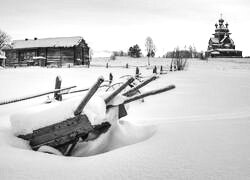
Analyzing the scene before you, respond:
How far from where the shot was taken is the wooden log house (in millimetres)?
36625

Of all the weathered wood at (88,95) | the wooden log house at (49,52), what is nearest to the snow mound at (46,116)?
the weathered wood at (88,95)

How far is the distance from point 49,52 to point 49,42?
61.4 inches

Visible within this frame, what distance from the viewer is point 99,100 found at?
10.8 feet

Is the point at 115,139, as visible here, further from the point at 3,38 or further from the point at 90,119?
the point at 3,38

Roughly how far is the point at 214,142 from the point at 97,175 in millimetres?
1517

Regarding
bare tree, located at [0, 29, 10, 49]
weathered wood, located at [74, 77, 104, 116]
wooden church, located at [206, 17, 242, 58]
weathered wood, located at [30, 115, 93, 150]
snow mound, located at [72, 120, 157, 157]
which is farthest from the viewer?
wooden church, located at [206, 17, 242, 58]

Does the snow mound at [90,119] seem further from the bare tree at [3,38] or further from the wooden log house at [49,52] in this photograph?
the bare tree at [3,38]

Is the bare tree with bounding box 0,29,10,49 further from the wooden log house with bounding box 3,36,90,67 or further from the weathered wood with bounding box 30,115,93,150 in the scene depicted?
the weathered wood with bounding box 30,115,93,150

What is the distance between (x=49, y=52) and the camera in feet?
123

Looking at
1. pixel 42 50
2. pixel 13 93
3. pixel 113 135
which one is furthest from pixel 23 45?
pixel 113 135

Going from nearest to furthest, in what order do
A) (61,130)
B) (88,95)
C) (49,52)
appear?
(88,95) → (61,130) → (49,52)

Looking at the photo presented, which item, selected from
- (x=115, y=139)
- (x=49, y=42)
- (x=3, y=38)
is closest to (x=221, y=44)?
(x=49, y=42)

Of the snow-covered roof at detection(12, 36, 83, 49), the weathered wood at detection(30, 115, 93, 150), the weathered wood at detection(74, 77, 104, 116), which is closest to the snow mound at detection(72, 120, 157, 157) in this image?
the weathered wood at detection(30, 115, 93, 150)

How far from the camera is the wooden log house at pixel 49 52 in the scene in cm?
3662
